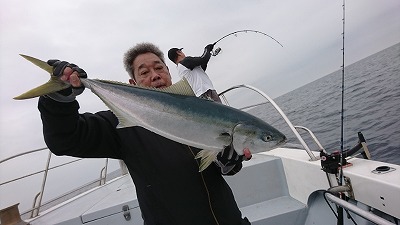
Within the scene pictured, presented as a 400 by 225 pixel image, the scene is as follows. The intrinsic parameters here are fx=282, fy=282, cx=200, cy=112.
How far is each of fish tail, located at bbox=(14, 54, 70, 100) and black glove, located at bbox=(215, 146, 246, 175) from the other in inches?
44.3

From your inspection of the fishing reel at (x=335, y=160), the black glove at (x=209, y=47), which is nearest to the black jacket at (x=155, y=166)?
the fishing reel at (x=335, y=160)

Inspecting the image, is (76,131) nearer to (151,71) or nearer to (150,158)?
(150,158)

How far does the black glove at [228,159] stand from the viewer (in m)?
1.86

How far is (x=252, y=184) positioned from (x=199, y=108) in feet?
10.1

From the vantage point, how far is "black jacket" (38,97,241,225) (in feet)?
6.38

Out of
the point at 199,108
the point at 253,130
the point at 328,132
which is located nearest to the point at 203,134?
the point at 199,108

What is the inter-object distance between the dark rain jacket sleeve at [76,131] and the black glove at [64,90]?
4 centimetres

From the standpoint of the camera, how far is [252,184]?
4570 mm

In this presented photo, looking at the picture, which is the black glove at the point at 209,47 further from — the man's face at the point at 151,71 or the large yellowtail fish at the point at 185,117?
the large yellowtail fish at the point at 185,117

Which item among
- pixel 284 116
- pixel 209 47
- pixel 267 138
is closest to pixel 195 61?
pixel 209 47

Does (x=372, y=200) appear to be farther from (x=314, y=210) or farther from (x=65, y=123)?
(x=65, y=123)

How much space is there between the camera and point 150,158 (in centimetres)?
213

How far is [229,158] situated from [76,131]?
1.08 m

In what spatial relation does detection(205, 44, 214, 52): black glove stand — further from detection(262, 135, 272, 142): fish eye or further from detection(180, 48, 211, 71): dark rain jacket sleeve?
detection(262, 135, 272, 142): fish eye
